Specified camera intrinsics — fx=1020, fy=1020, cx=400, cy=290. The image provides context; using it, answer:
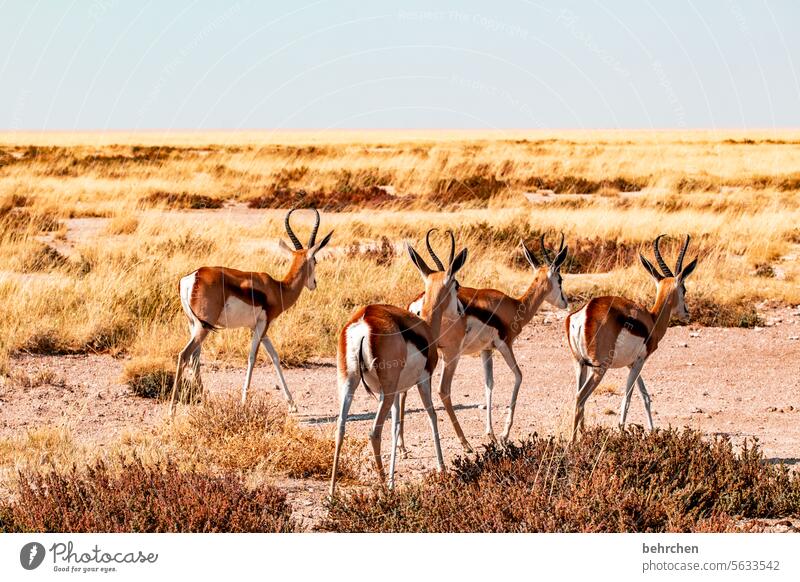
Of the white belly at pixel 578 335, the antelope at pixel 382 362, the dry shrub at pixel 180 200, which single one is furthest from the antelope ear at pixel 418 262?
the dry shrub at pixel 180 200

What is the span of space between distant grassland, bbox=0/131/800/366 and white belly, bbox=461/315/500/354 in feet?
10.9

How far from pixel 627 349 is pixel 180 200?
20.4 meters

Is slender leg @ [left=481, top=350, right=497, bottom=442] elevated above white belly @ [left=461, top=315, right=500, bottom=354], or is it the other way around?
white belly @ [left=461, top=315, right=500, bottom=354]

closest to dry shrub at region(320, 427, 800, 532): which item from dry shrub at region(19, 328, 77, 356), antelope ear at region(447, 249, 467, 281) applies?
antelope ear at region(447, 249, 467, 281)

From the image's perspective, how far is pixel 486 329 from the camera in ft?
28.2

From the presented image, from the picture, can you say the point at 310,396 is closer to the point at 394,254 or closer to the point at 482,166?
the point at 394,254

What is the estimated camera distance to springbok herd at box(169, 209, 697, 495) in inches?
252

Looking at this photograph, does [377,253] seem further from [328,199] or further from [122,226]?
[328,199]

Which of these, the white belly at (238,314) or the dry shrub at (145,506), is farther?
the white belly at (238,314)

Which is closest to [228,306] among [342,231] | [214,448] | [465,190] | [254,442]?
[214,448]

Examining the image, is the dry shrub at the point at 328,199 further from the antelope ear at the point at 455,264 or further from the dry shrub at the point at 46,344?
the antelope ear at the point at 455,264

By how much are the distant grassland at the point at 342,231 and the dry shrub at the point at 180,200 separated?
0.26 feet

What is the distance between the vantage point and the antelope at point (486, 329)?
8.23 meters

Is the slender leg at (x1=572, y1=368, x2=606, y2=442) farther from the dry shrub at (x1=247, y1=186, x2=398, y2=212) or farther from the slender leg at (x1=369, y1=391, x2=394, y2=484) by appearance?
the dry shrub at (x1=247, y1=186, x2=398, y2=212)
